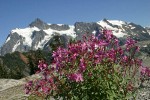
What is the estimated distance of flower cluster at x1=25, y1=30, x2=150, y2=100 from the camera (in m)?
9.18

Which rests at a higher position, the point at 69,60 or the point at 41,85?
the point at 69,60

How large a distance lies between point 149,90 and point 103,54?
10.4 metres

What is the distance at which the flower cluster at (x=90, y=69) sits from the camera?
9180 mm

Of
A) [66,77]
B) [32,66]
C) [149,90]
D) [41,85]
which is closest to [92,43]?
[66,77]

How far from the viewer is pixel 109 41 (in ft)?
31.9

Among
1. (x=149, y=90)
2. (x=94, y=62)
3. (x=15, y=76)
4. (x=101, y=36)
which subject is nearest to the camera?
(x=94, y=62)

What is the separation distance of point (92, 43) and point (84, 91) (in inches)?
52.8

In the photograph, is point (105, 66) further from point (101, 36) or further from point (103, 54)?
point (101, 36)

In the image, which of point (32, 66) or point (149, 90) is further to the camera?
point (32, 66)

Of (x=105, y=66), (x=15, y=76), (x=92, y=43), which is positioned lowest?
(x=15, y=76)

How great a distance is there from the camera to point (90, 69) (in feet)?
30.3

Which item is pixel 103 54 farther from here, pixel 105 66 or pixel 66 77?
pixel 66 77

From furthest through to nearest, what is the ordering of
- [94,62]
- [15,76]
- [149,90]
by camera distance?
[15,76] < [149,90] < [94,62]

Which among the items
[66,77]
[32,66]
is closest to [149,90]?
[66,77]
